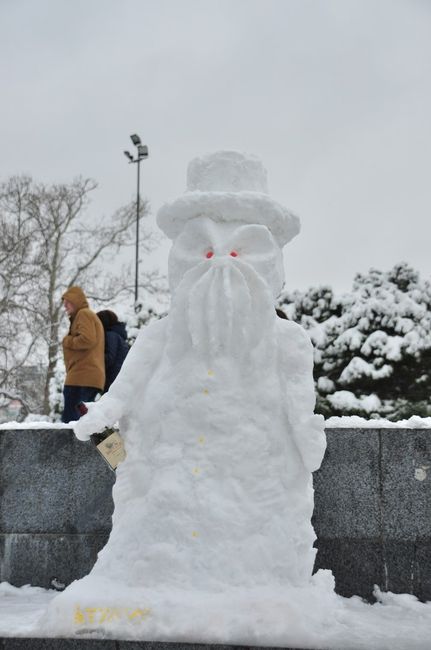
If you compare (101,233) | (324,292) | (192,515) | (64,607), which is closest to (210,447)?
(192,515)

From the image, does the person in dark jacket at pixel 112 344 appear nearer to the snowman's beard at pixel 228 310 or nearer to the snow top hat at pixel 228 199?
the snow top hat at pixel 228 199

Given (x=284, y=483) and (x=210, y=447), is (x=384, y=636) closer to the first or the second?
(x=284, y=483)

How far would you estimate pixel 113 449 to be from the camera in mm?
3553

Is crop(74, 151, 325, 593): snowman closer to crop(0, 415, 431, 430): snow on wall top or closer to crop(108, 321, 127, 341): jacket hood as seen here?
crop(0, 415, 431, 430): snow on wall top

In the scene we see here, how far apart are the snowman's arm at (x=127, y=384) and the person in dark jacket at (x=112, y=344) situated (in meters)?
2.89

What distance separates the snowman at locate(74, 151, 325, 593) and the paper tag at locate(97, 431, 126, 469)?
0.08 meters

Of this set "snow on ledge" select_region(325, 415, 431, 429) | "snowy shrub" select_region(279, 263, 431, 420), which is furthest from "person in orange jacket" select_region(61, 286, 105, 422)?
"snowy shrub" select_region(279, 263, 431, 420)

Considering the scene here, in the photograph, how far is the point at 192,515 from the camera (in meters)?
3.29

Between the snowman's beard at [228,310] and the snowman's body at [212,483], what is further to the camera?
the snowman's beard at [228,310]

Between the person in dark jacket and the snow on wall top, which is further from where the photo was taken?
the person in dark jacket

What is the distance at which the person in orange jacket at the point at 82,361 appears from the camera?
628 cm

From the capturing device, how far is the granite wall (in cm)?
480

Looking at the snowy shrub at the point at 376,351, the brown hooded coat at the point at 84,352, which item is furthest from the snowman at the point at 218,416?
the snowy shrub at the point at 376,351

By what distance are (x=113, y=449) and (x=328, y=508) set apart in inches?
80.4
